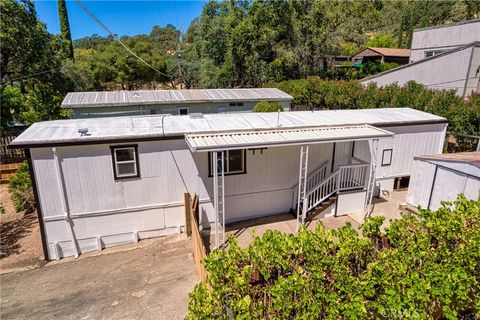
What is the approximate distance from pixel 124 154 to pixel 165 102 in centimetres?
967

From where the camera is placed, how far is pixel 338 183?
9.41 meters

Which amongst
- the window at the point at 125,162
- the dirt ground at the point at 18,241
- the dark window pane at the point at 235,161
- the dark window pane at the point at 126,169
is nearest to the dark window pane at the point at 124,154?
the window at the point at 125,162

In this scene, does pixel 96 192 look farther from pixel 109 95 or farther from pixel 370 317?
pixel 109 95

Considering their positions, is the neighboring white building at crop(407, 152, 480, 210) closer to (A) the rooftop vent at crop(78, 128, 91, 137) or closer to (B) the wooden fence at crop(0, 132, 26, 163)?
(A) the rooftop vent at crop(78, 128, 91, 137)

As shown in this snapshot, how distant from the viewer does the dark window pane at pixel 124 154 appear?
7741 mm

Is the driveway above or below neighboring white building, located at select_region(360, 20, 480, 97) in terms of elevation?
below

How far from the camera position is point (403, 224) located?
4480mm

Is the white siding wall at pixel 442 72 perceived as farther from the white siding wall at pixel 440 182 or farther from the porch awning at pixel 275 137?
the porch awning at pixel 275 137

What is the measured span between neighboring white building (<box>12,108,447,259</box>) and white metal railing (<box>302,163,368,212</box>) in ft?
0.11

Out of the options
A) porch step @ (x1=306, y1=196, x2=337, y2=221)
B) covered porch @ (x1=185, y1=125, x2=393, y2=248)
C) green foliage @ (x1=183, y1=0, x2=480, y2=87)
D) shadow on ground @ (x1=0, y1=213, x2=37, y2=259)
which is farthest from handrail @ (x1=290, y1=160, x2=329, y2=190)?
green foliage @ (x1=183, y1=0, x2=480, y2=87)

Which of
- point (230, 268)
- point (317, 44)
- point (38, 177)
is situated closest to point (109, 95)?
point (38, 177)

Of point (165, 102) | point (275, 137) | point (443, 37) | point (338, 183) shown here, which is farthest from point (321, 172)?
point (443, 37)

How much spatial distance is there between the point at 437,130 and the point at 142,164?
10864 millimetres

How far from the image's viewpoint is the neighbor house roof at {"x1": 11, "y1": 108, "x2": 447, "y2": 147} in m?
7.35
